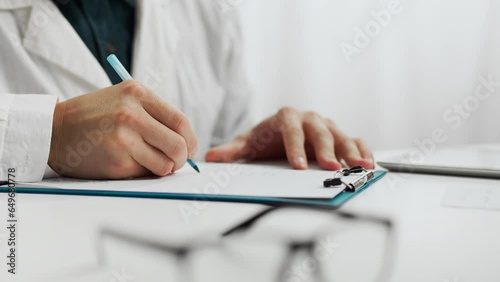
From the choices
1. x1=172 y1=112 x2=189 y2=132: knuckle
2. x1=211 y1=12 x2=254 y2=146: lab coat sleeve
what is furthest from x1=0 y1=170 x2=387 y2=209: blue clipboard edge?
x1=211 y1=12 x2=254 y2=146: lab coat sleeve

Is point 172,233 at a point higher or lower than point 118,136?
lower

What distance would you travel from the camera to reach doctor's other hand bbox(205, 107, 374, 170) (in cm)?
77

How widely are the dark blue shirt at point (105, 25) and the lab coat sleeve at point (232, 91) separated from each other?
278 millimetres

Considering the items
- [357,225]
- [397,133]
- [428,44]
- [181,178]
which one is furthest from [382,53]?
[357,225]

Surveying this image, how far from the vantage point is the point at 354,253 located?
14.2 inches

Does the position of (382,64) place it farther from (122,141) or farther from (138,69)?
(122,141)

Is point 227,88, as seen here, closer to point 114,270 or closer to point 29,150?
point 29,150

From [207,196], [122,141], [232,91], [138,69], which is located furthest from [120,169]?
[232,91]

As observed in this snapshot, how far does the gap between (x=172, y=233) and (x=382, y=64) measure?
4.61ft

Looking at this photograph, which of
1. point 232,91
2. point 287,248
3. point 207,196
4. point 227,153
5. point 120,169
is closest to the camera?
point 287,248

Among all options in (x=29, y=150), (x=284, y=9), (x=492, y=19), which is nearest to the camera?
(x=29, y=150)

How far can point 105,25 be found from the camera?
104 cm

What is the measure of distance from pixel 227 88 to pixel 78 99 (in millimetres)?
686

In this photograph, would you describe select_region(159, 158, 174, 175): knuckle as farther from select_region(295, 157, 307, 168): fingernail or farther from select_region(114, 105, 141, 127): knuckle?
select_region(295, 157, 307, 168): fingernail
